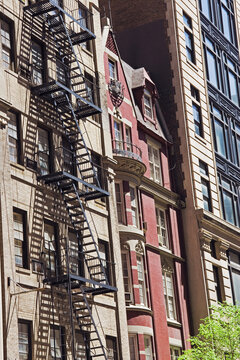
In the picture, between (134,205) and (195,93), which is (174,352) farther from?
(195,93)

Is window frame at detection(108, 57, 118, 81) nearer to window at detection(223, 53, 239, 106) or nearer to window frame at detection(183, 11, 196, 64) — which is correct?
window frame at detection(183, 11, 196, 64)

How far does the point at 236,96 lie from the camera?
193 ft

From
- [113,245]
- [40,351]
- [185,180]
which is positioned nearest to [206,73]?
[185,180]

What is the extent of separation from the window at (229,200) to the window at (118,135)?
40.7 ft

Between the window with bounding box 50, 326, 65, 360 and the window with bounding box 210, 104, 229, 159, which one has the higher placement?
the window with bounding box 210, 104, 229, 159

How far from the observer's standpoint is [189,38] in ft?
174

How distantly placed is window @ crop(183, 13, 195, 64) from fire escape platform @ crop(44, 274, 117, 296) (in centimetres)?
2330

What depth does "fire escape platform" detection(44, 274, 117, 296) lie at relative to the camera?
30031 mm

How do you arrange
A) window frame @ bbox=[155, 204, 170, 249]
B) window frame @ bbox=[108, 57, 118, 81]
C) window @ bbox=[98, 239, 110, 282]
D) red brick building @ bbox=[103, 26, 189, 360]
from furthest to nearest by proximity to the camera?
1. window frame @ bbox=[155, 204, 170, 249]
2. window frame @ bbox=[108, 57, 118, 81]
3. red brick building @ bbox=[103, 26, 189, 360]
4. window @ bbox=[98, 239, 110, 282]

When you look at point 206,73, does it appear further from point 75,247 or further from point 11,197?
point 11,197

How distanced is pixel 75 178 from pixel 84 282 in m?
4.23

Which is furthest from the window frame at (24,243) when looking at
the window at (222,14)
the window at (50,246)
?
the window at (222,14)

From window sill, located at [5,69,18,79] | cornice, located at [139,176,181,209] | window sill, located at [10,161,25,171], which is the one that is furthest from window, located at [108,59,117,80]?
window sill, located at [10,161,25,171]

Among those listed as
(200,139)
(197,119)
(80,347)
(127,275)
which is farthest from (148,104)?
(80,347)
